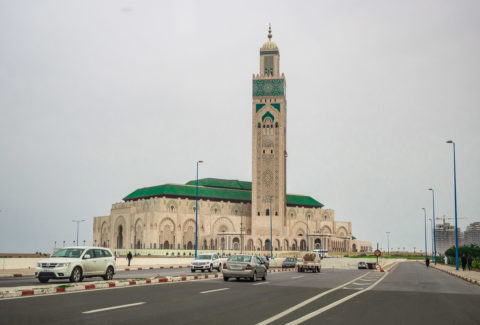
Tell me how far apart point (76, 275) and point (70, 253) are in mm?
1173

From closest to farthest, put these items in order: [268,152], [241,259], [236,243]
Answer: [241,259] → [236,243] → [268,152]

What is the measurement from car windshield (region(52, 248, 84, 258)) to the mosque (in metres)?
85.1

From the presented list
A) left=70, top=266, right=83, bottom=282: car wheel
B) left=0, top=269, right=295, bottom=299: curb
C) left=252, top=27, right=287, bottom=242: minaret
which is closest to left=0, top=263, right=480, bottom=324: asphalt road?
left=0, top=269, right=295, bottom=299: curb

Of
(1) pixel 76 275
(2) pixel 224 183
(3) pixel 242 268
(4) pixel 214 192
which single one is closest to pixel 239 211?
(4) pixel 214 192

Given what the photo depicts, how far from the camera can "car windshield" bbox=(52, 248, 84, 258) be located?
21.4 metres

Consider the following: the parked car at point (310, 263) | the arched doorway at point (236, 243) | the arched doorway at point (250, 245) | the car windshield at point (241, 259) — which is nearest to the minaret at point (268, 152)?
the arched doorway at point (250, 245)

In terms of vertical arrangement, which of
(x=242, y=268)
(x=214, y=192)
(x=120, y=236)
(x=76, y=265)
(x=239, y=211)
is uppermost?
(x=214, y=192)

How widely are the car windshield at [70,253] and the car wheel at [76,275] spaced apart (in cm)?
66

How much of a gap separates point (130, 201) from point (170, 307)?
371 ft

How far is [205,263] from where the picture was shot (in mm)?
36000

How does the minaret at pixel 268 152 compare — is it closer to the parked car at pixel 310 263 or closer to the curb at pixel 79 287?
the parked car at pixel 310 263

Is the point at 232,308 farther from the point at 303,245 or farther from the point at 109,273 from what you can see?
the point at 303,245

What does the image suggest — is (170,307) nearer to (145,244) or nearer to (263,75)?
(145,244)

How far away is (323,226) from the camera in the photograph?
433 feet
